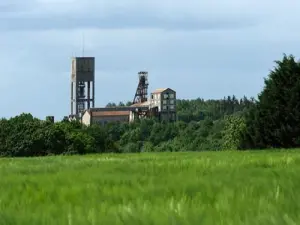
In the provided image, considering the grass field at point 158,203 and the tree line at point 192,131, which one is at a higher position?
the tree line at point 192,131

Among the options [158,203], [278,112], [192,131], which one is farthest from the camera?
[192,131]

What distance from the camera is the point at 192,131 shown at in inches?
5881

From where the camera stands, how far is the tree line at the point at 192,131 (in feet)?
155

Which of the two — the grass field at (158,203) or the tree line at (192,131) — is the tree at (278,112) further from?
the grass field at (158,203)

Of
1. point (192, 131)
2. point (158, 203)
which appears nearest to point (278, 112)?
point (158, 203)

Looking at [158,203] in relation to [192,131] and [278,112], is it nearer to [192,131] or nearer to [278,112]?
[278,112]

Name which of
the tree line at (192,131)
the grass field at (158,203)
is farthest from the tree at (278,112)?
the grass field at (158,203)

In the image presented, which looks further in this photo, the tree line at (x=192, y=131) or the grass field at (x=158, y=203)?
the tree line at (x=192, y=131)

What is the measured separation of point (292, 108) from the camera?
47312 millimetres

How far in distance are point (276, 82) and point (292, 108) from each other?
85.7 inches

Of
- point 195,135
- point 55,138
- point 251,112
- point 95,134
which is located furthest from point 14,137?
point 195,135

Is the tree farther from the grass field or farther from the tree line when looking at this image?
the grass field

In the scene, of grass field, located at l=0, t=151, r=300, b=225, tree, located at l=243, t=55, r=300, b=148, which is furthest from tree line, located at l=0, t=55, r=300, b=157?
grass field, located at l=0, t=151, r=300, b=225

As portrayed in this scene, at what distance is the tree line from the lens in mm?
47125
